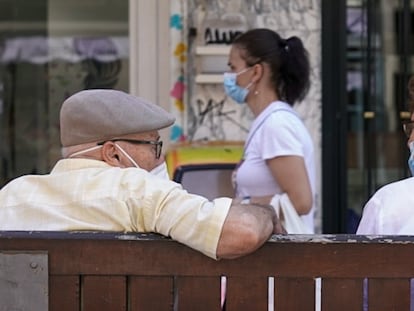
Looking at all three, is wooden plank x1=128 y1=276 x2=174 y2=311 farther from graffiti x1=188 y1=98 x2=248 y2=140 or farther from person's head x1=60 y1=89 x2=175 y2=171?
graffiti x1=188 y1=98 x2=248 y2=140

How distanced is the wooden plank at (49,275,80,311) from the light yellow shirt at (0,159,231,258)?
15 centimetres

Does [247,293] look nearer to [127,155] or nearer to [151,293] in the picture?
[151,293]

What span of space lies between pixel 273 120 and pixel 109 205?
1.38 metres

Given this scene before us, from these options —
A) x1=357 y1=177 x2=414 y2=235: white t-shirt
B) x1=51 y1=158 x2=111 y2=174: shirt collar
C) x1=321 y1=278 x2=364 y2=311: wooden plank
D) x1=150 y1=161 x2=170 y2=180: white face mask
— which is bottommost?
x1=321 y1=278 x2=364 y2=311: wooden plank

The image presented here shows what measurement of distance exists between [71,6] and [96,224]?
477cm

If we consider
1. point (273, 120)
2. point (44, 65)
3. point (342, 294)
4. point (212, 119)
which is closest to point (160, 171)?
point (342, 294)

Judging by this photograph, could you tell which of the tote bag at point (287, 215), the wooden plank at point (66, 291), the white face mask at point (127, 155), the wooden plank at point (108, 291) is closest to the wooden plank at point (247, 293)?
the wooden plank at point (108, 291)

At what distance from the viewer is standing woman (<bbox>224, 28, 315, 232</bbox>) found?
3551 millimetres

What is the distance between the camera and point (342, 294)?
7.48 feet

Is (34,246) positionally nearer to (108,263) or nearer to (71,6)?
(108,263)

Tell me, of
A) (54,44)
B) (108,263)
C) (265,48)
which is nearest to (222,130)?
(265,48)

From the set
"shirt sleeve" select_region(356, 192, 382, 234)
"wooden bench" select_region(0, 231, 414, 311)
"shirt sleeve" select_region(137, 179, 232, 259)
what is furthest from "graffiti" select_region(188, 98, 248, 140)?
"wooden bench" select_region(0, 231, 414, 311)

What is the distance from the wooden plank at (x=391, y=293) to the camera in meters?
2.27

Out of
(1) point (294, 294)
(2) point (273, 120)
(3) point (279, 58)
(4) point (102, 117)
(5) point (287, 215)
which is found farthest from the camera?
(3) point (279, 58)
